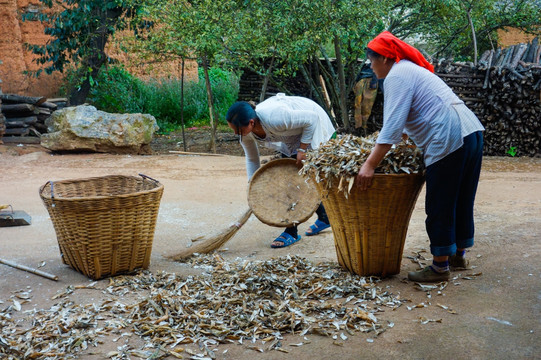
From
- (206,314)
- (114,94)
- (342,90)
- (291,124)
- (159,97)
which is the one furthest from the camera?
(159,97)

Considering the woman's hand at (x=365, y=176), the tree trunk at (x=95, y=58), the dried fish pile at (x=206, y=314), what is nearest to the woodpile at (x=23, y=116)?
the tree trunk at (x=95, y=58)

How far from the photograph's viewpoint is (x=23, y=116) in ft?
39.0

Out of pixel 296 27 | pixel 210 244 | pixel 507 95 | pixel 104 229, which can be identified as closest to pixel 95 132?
pixel 296 27

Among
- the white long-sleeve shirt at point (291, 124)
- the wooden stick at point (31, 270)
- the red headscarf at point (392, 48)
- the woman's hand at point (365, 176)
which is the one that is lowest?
the wooden stick at point (31, 270)

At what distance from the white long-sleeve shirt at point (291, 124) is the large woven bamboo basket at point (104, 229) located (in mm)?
1047

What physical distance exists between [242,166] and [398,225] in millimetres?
5491

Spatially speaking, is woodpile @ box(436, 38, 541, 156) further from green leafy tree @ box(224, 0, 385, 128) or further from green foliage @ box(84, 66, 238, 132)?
green foliage @ box(84, 66, 238, 132)

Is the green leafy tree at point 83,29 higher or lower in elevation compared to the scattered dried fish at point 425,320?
higher

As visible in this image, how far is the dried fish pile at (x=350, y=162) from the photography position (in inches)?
135

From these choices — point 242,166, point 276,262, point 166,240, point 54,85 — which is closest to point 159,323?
point 276,262

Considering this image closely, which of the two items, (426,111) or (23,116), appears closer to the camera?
(426,111)

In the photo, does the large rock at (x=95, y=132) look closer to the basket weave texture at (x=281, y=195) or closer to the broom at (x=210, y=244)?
the broom at (x=210, y=244)

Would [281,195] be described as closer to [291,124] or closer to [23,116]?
[291,124]

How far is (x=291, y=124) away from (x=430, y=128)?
56.1 inches
